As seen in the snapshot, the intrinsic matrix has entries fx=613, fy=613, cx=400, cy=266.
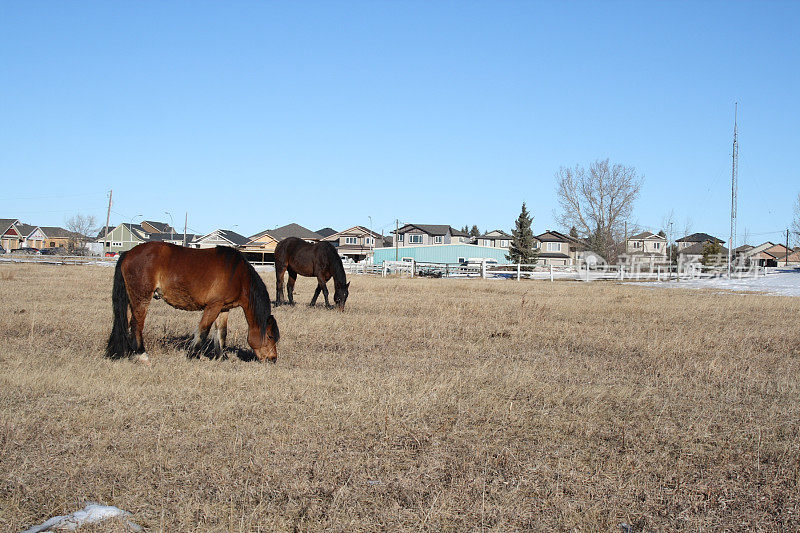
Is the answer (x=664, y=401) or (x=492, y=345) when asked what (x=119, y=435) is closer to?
(x=664, y=401)

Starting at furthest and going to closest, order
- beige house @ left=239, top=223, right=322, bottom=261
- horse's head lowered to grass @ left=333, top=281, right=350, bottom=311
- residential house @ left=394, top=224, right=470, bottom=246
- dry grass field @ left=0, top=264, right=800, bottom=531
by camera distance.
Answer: residential house @ left=394, top=224, right=470, bottom=246, beige house @ left=239, top=223, right=322, bottom=261, horse's head lowered to grass @ left=333, top=281, right=350, bottom=311, dry grass field @ left=0, top=264, right=800, bottom=531

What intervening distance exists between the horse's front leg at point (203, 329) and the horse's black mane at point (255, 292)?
490 millimetres

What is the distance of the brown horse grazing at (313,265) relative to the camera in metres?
→ 14.4

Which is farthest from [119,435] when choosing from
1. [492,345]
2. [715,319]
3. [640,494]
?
[715,319]

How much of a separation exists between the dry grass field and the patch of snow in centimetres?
10

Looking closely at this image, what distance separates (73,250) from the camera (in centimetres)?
8169

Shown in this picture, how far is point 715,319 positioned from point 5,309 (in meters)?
15.8

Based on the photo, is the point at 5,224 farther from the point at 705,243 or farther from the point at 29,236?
the point at 705,243

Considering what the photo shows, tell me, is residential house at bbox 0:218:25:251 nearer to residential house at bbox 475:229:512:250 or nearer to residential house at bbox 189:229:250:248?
residential house at bbox 189:229:250:248

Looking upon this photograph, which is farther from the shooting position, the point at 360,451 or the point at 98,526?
the point at 360,451

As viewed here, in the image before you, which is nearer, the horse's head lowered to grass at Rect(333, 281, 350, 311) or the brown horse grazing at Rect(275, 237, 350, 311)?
the horse's head lowered to grass at Rect(333, 281, 350, 311)

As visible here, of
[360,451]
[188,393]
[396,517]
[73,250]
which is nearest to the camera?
[396,517]

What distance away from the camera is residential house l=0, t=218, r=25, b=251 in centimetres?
8969

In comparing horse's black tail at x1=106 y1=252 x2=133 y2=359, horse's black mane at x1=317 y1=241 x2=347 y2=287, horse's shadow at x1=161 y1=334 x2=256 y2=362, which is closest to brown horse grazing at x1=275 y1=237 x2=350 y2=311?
horse's black mane at x1=317 y1=241 x2=347 y2=287
